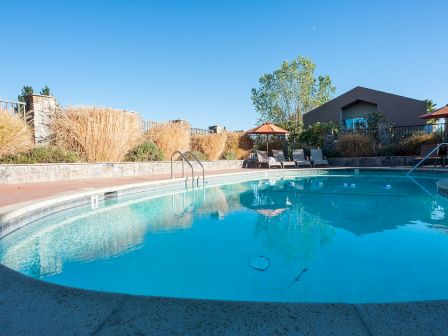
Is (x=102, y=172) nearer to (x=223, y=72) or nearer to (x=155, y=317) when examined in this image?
(x=155, y=317)

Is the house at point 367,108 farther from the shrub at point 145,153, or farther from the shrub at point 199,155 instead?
the shrub at point 145,153

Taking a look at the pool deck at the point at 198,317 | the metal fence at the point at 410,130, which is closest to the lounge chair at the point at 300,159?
the metal fence at the point at 410,130

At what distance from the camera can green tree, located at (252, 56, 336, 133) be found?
29797 mm

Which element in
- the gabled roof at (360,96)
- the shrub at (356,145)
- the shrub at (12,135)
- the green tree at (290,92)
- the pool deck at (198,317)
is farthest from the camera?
the green tree at (290,92)

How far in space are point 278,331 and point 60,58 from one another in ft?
56.9

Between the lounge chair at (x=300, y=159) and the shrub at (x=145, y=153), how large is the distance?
6.46 metres

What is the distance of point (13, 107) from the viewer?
27.5 ft

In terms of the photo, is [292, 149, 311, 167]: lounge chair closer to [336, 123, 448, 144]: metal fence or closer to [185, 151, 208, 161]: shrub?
[336, 123, 448, 144]: metal fence

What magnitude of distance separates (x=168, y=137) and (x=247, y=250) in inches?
369

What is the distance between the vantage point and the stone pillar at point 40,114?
8.96 meters

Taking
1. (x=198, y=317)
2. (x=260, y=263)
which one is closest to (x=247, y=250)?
(x=260, y=263)

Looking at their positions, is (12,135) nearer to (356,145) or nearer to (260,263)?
(260,263)

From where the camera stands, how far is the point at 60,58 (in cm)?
1512

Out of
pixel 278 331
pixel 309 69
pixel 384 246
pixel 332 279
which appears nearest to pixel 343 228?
pixel 384 246
